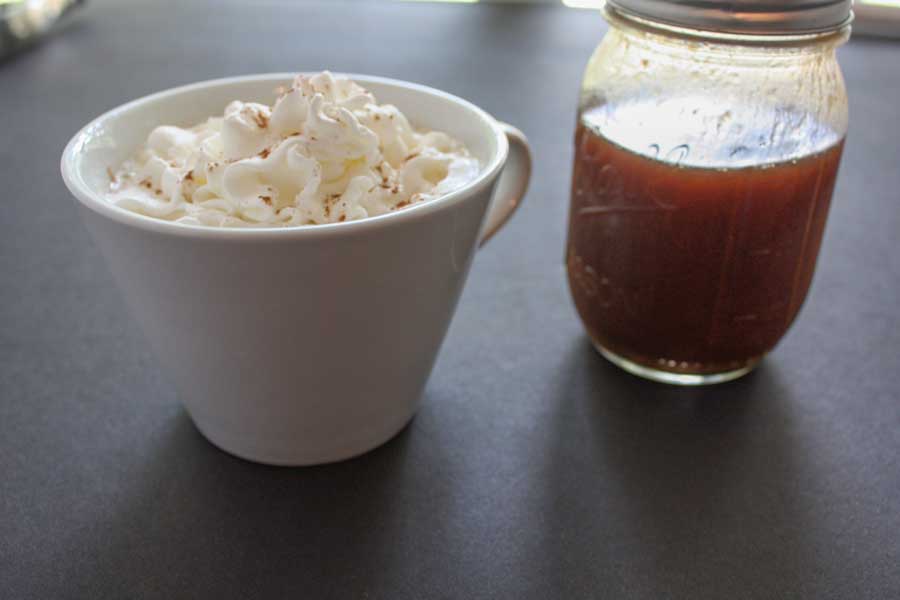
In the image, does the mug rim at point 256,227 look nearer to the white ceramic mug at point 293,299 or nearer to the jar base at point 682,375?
the white ceramic mug at point 293,299

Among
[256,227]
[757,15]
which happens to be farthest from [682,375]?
[256,227]

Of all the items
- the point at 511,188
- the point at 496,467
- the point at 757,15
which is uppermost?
the point at 757,15

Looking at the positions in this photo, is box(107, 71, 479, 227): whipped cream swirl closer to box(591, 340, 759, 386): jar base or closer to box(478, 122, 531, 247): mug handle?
box(478, 122, 531, 247): mug handle

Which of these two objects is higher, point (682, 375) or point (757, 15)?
point (757, 15)

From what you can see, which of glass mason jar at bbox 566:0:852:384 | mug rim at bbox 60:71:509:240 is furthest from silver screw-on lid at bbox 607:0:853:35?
mug rim at bbox 60:71:509:240

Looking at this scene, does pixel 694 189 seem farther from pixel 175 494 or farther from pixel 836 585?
pixel 175 494

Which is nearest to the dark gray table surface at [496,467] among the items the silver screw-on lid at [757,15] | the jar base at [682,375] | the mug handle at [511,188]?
the jar base at [682,375]

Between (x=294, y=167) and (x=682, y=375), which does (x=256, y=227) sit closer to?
(x=294, y=167)
